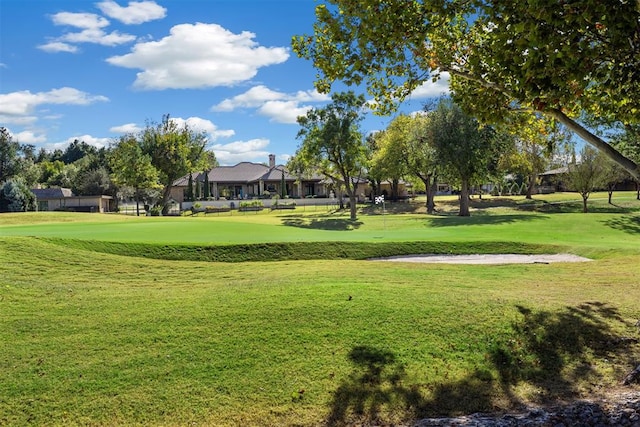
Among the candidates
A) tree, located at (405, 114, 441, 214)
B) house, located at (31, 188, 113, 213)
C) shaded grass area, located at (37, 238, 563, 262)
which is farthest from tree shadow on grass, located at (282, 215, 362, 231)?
house, located at (31, 188, 113, 213)

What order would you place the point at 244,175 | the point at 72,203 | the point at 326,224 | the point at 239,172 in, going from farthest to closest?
the point at 239,172
the point at 244,175
the point at 72,203
the point at 326,224

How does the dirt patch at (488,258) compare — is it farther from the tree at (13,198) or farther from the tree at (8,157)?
the tree at (8,157)

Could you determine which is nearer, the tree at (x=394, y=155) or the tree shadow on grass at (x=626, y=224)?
the tree shadow on grass at (x=626, y=224)

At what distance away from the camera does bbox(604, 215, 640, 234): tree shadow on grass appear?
28152 millimetres

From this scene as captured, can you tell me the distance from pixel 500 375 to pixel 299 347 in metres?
2.83

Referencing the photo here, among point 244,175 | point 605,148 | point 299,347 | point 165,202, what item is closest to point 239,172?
point 244,175

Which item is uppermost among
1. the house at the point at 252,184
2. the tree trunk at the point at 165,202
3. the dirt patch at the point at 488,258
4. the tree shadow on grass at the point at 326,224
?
the house at the point at 252,184

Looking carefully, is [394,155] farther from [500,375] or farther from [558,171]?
[500,375]

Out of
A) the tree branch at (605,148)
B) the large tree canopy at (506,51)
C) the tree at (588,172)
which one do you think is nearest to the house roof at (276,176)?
the tree at (588,172)

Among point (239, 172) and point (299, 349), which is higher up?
point (239, 172)

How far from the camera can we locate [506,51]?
7.36m

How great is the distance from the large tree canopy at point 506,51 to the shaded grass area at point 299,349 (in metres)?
3.40

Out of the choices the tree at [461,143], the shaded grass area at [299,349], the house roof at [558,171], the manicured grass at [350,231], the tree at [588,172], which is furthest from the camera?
the house roof at [558,171]

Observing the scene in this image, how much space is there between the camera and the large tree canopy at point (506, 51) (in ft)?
21.6
